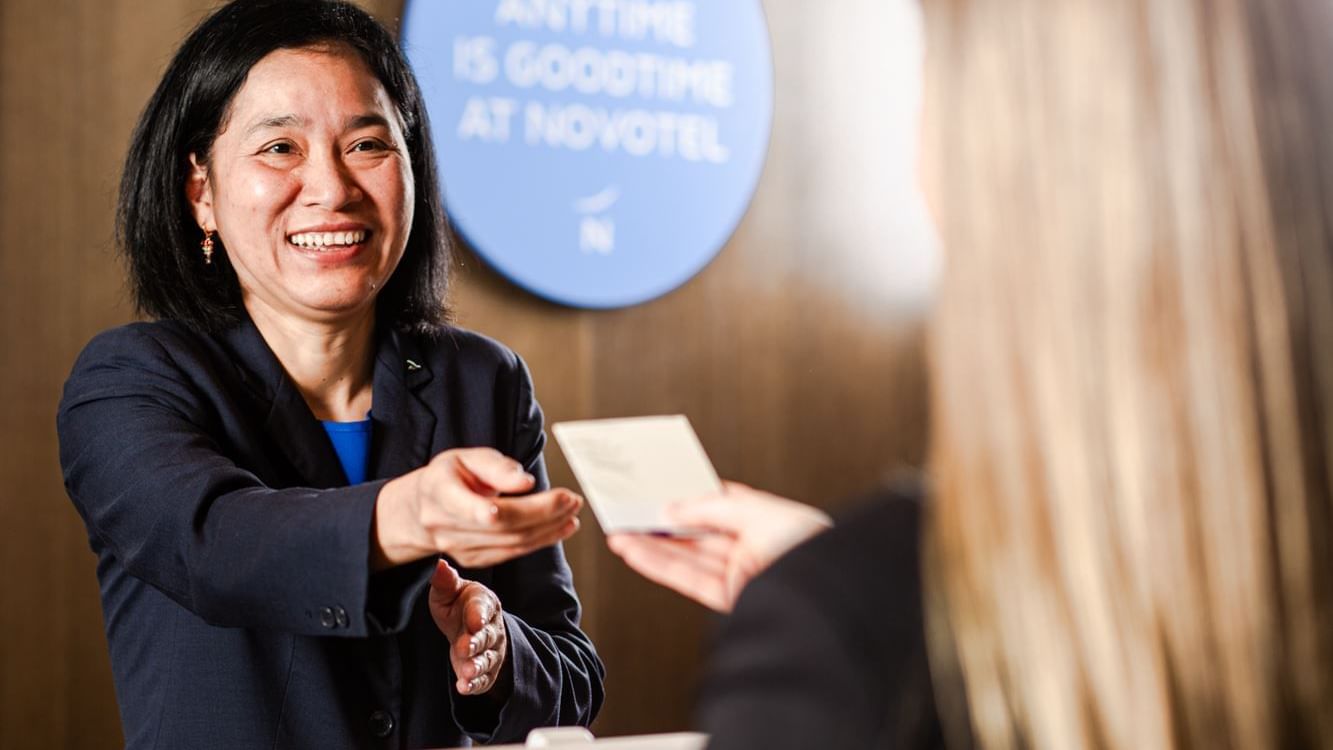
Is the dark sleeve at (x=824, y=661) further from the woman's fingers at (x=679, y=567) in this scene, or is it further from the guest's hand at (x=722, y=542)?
the woman's fingers at (x=679, y=567)

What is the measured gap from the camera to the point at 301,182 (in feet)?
4.97

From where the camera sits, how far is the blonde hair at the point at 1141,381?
0.64 m

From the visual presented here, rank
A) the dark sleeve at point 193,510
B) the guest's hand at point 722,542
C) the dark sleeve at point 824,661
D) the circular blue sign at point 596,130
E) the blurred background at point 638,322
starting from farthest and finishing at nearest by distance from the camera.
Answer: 1. the circular blue sign at point 596,130
2. the blurred background at point 638,322
3. the dark sleeve at point 193,510
4. the guest's hand at point 722,542
5. the dark sleeve at point 824,661

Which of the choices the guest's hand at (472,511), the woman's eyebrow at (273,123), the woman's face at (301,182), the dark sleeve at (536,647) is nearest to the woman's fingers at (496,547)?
the guest's hand at (472,511)

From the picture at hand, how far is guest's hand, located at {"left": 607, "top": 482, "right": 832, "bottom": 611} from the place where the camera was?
3.00ft

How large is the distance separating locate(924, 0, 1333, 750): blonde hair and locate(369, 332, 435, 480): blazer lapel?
39.4 inches

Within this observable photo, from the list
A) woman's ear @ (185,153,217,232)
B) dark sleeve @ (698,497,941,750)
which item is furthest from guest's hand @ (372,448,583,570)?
woman's ear @ (185,153,217,232)

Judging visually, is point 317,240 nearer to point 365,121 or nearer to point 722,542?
point 365,121

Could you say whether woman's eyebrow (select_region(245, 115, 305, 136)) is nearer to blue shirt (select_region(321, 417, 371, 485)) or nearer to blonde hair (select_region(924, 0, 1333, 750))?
blue shirt (select_region(321, 417, 371, 485))

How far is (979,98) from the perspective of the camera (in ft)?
2.20

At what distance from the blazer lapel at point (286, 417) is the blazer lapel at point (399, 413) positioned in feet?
0.18

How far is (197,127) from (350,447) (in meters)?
0.43

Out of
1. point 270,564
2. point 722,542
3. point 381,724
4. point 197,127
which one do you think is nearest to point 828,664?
point 722,542

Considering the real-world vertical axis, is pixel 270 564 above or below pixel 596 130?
below
